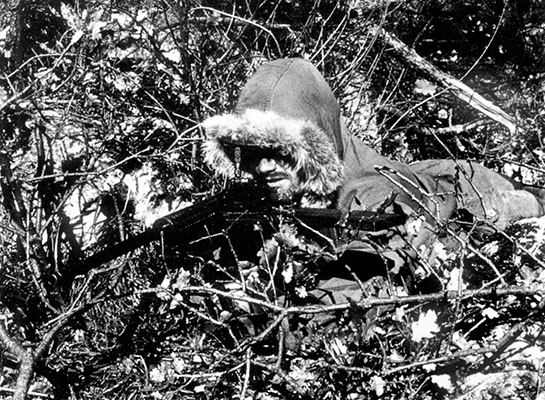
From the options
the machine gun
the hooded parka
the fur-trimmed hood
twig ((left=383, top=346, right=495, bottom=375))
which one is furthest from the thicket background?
the fur-trimmed hood

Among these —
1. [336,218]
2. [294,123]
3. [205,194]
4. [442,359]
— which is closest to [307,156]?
[294,123]

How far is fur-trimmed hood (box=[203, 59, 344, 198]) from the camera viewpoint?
14.4 feet

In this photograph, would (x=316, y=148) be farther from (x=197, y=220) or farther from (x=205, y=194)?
(x=205, y=194)

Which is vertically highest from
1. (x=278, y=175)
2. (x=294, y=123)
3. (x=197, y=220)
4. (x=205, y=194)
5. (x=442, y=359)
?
(x=294, y=123)

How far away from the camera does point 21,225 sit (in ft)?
16.5

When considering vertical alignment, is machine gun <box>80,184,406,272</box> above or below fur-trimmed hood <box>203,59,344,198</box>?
below

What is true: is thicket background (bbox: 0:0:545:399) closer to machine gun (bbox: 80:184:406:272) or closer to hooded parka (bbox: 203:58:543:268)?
machine gun (bbox: 80:184:406:272)

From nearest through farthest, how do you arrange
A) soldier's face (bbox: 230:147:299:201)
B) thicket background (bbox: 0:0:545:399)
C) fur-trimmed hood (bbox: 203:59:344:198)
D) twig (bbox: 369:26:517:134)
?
thicket background (bbox: 0:0:545:399), fur-trimmed hood (bbox: 203:59:344:198), soldier's face (bbox: 230:147:299:201), twig (bbox: 369:26:517:134)

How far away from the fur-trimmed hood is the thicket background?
0.65m

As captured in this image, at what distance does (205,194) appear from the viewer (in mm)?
5375

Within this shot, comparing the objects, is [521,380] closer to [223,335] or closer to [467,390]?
[467,390]

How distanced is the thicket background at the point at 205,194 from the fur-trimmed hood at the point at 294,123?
2.14 feet

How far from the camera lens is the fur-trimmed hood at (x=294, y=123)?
438 cm

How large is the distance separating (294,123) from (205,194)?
1264mm
